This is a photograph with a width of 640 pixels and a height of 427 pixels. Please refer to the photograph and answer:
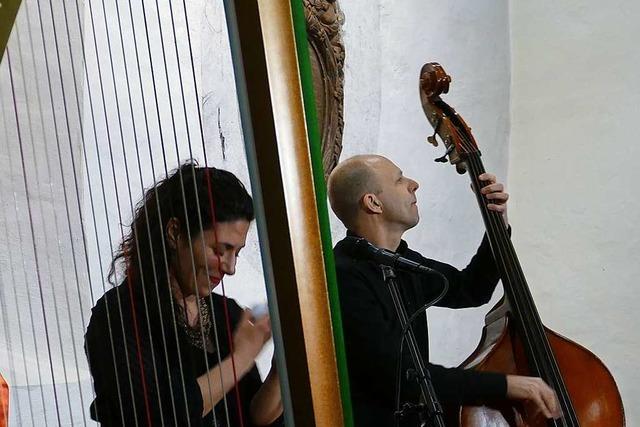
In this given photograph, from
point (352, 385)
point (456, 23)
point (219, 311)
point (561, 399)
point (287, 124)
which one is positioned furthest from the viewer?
point (456, 23)

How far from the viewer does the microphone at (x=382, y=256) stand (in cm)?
188

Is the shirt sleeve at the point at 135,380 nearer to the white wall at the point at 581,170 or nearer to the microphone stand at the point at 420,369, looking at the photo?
the microphone stand at the point at 420,369

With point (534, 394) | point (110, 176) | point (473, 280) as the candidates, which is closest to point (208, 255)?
point (110, 176)

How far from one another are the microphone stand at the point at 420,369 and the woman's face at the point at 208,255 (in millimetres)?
839

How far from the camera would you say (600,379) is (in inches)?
81.5

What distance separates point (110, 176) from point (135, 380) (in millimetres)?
535

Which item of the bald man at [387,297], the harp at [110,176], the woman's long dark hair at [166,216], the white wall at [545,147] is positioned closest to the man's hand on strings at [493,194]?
the bald man at [387,297]

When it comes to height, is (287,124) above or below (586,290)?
above

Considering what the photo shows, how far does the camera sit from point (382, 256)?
6.40 ft

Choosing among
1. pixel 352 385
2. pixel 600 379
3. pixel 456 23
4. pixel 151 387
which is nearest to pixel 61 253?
pixel 151 387

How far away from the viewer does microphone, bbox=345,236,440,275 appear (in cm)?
188

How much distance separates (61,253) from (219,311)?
28 cm

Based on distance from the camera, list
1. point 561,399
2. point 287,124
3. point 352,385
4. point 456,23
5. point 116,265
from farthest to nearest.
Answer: point 456,23 → point 352,385 → point 561,399 → point 116,265 → point 287,124

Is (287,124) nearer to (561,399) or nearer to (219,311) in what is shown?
(219,311)
